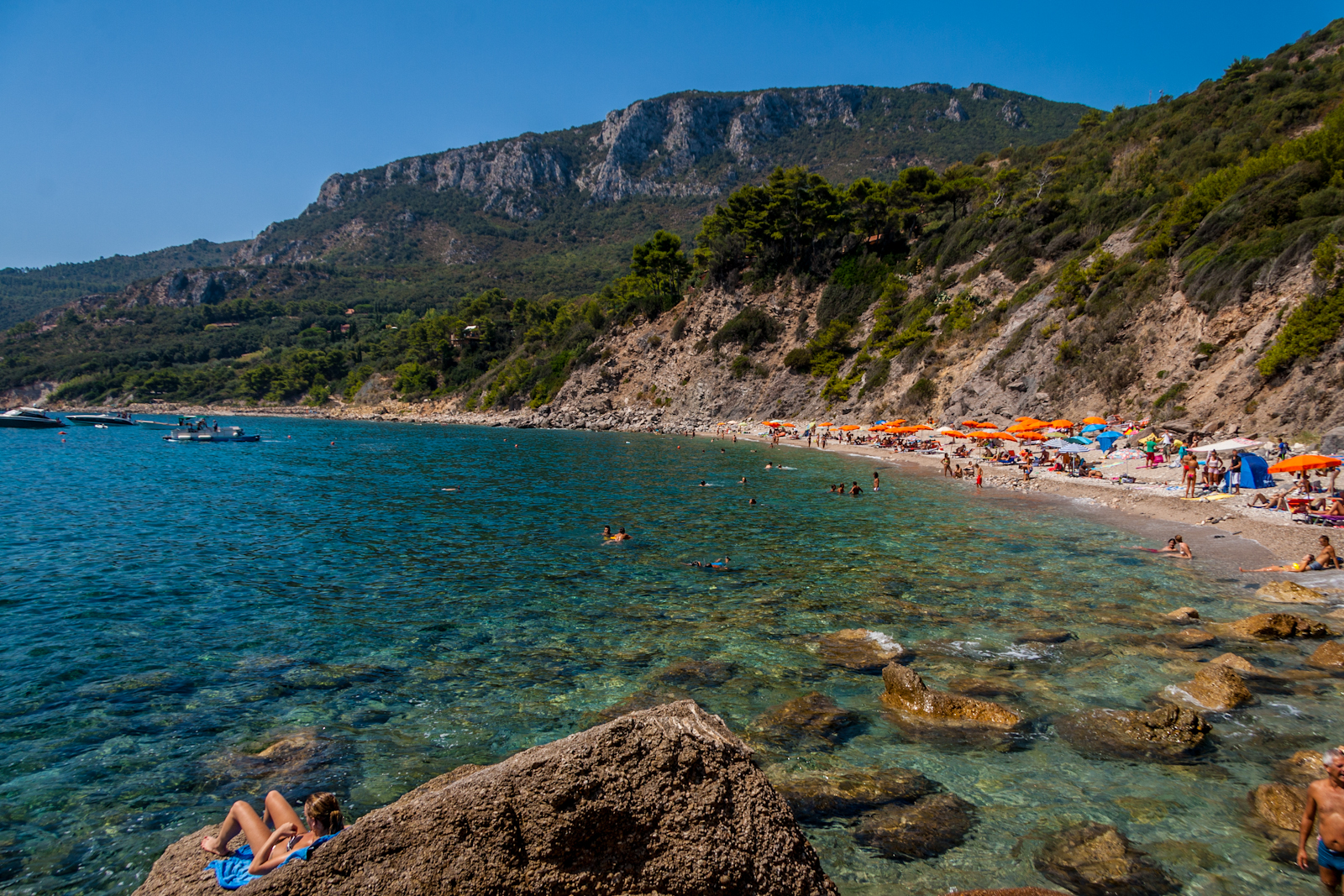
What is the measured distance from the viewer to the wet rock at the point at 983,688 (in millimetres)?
9695

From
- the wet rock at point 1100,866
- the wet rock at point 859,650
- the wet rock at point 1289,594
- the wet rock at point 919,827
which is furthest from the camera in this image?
the wet rock at point 1289,594

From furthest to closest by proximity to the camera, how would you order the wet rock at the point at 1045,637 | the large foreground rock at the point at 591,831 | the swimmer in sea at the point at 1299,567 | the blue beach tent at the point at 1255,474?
the blue beach tent at the point at 1255,474 → the swimmer in sea at the point at 1299,567 → the wet rock at the point at 1045,637 → the large foreground rock at the point at 591,831

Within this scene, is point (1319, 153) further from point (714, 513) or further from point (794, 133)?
point (794, 133)

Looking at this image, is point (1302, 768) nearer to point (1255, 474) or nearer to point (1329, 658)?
point (1329, 658)

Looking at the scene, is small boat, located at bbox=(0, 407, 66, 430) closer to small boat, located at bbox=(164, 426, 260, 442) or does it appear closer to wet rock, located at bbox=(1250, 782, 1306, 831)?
small boat, located at bbox=(164, 426, 260, 442)

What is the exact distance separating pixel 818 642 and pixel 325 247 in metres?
221

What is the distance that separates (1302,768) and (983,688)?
3.45 metres

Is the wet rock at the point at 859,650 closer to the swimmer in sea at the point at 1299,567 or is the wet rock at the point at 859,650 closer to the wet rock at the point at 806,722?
the wet rock at the point at 806,722

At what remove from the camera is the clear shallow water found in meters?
6.93

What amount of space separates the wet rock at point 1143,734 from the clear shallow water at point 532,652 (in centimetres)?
25

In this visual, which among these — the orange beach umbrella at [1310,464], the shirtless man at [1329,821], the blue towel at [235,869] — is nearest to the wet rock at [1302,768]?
the shirtless man at [1329,821]

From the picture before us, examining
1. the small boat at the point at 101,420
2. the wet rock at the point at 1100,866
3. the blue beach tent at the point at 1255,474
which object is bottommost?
the small boat at the point at 101,420

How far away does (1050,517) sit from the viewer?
78.5ft

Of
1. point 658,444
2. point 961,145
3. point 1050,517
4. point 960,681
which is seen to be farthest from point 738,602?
point 961,145
